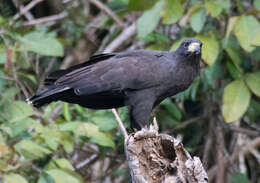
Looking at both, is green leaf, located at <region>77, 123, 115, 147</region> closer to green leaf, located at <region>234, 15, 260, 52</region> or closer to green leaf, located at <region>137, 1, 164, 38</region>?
green leaf, located at <region>137, 1, 164, 38</region>

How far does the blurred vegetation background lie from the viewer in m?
3.71

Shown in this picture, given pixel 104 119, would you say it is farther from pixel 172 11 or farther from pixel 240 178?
pixel 240 178

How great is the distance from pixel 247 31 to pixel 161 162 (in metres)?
1.69

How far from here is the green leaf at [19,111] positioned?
359 centimetres

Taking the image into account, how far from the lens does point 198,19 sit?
4.05 m

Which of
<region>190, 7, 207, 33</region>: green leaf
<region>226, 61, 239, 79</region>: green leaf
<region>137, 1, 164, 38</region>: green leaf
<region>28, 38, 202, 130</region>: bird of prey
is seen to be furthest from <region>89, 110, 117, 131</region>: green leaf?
<region>226, 61, 239, 79</region>: green leaf

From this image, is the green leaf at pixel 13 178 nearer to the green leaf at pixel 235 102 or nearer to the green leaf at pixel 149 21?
the green leaf at pixel 149 21

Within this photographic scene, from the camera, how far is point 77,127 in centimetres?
372

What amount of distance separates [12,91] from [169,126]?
1812 mm

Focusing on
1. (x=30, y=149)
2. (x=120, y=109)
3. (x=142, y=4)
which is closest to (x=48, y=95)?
(x=30, y=149)

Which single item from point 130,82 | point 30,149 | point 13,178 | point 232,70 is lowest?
point 232,70

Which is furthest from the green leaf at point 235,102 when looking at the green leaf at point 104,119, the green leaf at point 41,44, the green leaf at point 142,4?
the green leaf at point 41,44

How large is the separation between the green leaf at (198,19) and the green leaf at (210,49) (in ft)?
0.40

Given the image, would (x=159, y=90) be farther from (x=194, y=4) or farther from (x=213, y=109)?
(x=213, y=109)
